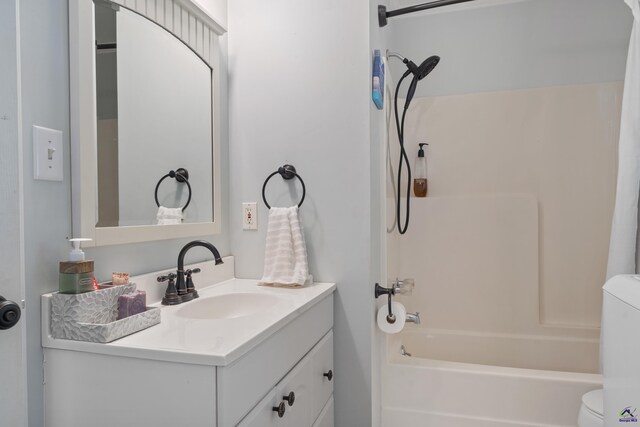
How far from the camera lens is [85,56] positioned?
936 mm

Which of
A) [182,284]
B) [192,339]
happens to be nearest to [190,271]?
[182,284]

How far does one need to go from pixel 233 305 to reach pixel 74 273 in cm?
57

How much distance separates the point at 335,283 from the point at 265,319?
513 millimetres

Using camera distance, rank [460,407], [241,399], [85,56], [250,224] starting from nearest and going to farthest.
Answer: [241,399]
[85,56]
[250,224]
[460,407]

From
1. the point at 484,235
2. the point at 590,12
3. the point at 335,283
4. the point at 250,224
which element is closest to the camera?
the point at 335,283

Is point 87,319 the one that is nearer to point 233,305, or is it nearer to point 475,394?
point 233,305

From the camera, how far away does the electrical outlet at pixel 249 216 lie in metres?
1.53

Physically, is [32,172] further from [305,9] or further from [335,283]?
[305,9]

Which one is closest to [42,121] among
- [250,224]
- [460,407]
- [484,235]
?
[250,224]

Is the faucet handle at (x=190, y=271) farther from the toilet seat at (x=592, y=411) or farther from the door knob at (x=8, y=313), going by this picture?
the toilet seat at (x=592, y=411)

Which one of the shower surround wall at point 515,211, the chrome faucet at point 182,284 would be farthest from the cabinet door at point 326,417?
the shower surround wall at point 515,211

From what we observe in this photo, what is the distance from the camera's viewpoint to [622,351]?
1.15m

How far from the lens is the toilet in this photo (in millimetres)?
1085

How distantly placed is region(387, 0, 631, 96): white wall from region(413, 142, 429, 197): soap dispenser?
0.40m
